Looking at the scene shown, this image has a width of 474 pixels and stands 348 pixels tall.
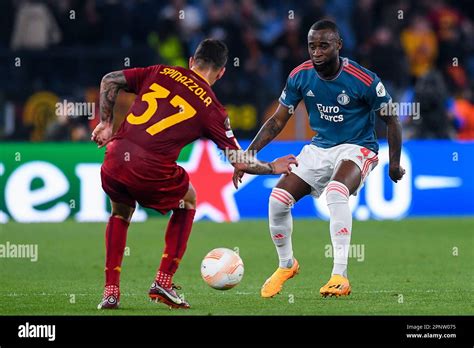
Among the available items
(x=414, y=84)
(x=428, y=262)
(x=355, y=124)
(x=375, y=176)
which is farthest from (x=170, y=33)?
(x=355, y=124)

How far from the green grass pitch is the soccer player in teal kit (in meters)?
0.53

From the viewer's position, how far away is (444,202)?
18156 mm

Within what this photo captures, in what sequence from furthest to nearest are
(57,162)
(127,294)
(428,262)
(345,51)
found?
1. (345,51)
2. (57,162)
3. (428,262)
4. (127,294)

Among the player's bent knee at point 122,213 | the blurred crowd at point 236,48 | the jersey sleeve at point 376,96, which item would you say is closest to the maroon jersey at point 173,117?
the player's bent knee at point 122,213

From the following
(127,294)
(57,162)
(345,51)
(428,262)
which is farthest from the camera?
(345,51)

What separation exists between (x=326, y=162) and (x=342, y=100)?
1.82 ft

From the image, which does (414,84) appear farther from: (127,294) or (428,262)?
(127,294)

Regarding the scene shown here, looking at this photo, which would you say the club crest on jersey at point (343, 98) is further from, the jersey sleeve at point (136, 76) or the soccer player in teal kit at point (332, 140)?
the jersey sleeve at point (136, 76)

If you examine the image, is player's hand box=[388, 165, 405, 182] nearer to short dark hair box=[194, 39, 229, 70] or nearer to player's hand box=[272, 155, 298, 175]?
player's hand box=[272, 155, 298, 175]

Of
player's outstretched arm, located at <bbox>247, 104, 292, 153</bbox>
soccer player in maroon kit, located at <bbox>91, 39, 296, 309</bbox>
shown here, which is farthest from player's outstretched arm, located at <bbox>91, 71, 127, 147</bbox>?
player's outstretched arm, located at <bbox>247, 104, 292, 153</bbox>

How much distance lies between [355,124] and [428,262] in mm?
3230

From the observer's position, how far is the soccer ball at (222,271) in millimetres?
9906

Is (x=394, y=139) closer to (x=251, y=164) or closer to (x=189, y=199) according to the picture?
(x=251, y=164)

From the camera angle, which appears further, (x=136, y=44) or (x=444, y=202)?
(x=136, y=44)
